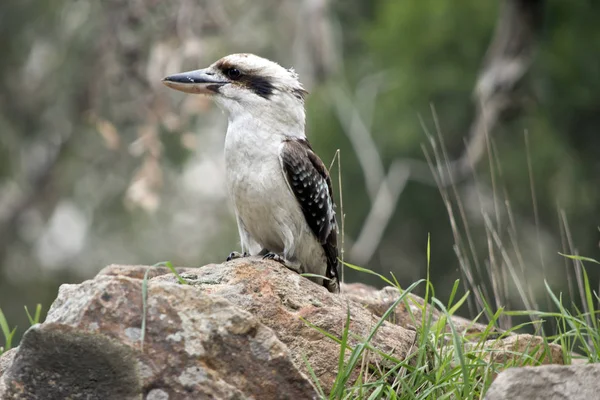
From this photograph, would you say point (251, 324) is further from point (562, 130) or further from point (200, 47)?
point (562, 130)

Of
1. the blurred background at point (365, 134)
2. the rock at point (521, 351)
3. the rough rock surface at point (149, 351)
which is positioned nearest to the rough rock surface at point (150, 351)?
the rough rock surface at point (149, 351)

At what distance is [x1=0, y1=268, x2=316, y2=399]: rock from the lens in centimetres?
352

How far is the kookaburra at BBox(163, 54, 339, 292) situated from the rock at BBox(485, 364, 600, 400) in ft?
5.66

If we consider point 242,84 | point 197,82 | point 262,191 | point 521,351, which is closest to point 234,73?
point 242,84

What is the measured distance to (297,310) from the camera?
4.30 meters

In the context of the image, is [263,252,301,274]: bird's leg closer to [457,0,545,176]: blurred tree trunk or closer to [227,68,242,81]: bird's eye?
[227,68,242,81]: bird's eye

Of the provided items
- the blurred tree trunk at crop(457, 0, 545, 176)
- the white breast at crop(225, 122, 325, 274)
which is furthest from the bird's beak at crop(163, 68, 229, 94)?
the blurred tree trunk at crop(457, 0, 545, 176)

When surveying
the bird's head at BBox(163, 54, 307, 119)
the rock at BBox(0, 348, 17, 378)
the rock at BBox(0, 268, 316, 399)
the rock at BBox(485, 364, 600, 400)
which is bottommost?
the rock at BBox(0, 348, 17, 378)

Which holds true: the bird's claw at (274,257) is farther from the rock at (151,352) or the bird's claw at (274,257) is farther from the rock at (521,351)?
the rock at (151,352)

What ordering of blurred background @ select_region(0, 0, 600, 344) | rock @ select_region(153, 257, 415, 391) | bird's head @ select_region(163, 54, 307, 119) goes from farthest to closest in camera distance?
blurred background @ select_region(0, 0, 600, 344) < bird's head @ select_region(163, 54, 307, 119) < rock @ select_region(153, 257, 415, 391)

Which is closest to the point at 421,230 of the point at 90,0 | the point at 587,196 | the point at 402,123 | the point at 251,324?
the point at 402,123

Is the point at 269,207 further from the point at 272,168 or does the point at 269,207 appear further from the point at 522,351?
the point at 522,351

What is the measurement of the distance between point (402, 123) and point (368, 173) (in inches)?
73.2

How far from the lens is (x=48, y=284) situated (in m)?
17.1
